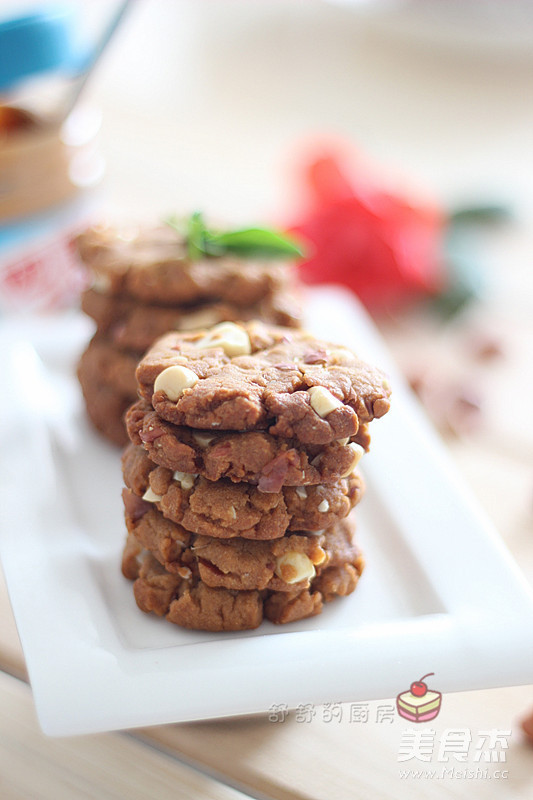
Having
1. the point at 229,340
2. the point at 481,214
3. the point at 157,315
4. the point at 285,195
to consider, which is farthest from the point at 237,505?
the point at 285,195

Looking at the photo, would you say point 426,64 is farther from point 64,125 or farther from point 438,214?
point 64,125

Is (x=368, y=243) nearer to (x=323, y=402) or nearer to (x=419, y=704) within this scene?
(x=323, y=402)

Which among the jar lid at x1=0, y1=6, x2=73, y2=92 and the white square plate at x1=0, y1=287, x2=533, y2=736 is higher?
the jar lid at x1=0, y1=6, x2=73, y2=92

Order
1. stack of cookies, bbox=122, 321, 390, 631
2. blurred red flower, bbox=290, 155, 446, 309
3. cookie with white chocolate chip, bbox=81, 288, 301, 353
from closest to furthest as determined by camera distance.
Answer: stack of cookies, bbox=122, 321, 390, 631 < cookie with white chocolate chip, bbox=81, 288, 301, 353 < blurred red flower, bbox=290, 155, 446, 309

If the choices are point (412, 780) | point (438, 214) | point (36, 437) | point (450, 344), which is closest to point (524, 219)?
point (438, 214)

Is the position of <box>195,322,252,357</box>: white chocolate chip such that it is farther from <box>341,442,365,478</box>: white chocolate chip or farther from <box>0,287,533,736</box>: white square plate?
<box>0,287,533,736</box>: white square plate

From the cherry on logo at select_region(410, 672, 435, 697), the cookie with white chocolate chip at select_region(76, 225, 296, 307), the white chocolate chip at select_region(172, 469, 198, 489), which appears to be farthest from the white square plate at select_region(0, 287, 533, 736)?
the cookie with white chocolate chip at select_region(76, 225, 296, 307)

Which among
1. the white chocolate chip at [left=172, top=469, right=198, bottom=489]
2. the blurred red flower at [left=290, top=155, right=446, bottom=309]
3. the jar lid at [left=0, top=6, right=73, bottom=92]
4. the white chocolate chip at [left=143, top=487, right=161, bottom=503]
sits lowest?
the blurred red flower at [left=290, top=155, right=446, bottom=309]
